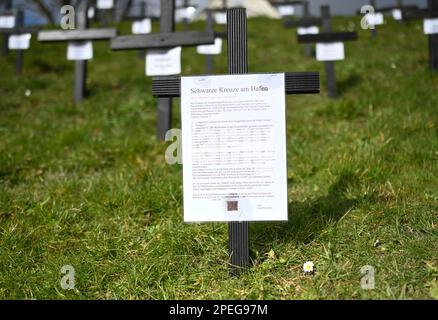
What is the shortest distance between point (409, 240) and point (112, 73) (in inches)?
321

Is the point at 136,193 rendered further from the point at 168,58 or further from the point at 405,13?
the point at 405,13

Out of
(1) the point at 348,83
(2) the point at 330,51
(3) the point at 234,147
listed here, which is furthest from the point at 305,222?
(1) the point at 348,83

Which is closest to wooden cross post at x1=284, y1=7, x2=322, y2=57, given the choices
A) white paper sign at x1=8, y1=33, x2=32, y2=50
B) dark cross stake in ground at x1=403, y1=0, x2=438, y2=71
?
dark cross stake in ground at x1=403, y1=0, x2=438, y2=71

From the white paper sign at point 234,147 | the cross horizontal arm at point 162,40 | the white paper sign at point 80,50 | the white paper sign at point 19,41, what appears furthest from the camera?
the white paper sign at point 19,41

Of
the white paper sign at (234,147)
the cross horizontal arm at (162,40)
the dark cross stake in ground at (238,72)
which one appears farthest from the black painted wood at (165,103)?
the white paper sign at (234,147)

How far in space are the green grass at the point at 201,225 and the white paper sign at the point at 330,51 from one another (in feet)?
2.40

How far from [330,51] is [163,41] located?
3491mm

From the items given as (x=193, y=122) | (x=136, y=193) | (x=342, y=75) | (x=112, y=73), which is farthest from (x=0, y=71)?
(x=193, y=122)

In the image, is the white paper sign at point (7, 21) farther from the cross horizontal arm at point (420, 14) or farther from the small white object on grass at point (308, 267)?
the small white object on grass at point (308, 267)

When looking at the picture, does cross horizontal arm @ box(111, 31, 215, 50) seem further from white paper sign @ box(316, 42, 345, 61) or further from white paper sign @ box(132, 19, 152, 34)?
white paper sign @ box(132, 19, 152, 34)

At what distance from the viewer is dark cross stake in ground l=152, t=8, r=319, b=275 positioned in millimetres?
3080

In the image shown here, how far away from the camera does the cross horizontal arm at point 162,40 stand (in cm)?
611

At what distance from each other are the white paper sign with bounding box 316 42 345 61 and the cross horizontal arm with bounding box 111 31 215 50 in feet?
9.57

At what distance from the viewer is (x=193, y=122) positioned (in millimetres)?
3094
